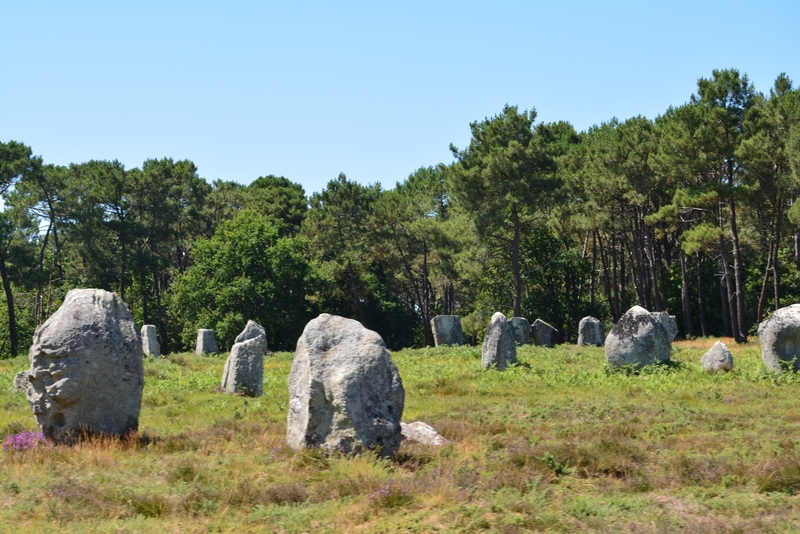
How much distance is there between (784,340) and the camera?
2422cm

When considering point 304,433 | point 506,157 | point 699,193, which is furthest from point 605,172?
point 304,433

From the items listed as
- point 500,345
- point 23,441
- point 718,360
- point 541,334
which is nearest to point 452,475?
point 23,441

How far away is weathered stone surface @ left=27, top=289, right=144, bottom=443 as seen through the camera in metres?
13.8

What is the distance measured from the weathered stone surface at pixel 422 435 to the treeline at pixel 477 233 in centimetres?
3013

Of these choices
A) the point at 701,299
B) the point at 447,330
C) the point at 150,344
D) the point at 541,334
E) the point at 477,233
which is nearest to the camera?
the point at 150,344

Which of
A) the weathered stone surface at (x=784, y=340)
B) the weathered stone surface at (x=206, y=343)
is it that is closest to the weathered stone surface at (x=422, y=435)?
the weathered stone surface at (x=784, y=340)

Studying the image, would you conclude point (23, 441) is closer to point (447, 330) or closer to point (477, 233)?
point (447, 330)

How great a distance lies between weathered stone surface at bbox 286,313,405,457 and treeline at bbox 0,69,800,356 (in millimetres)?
31860

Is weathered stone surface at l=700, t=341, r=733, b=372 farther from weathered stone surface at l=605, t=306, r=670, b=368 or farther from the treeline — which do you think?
the treeline

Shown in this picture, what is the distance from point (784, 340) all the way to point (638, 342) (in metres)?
4.06

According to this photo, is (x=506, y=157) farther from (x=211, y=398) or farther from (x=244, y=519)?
(x=244, y=519)

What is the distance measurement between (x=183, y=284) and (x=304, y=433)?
48.8 m

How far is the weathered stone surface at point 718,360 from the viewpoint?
85.0ft

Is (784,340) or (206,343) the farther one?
(206,343)
